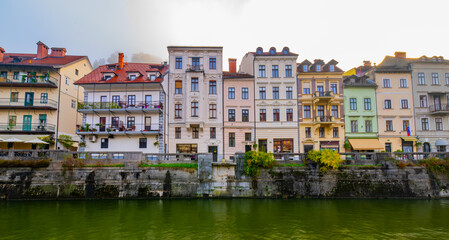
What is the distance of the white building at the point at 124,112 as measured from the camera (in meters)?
30.8

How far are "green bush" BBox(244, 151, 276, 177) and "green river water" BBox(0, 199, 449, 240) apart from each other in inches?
100

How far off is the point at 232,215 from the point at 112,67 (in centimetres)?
2972

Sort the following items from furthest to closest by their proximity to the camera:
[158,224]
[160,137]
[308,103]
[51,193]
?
[308,103] < [160,137] < [51,193] < [158,224]

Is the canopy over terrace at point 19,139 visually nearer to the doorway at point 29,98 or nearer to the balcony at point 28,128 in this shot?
the balcony at point 28,128

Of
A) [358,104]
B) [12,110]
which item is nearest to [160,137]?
[12,110]

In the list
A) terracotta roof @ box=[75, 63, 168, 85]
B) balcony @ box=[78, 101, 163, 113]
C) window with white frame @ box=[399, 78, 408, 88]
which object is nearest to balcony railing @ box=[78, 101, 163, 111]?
balcony @ box=[78, 101, 163, 113]

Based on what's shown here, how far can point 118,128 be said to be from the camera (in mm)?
30922

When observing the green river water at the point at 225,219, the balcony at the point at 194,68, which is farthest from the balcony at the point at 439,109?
the balcony at the point at 194,68

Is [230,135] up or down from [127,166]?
→ up

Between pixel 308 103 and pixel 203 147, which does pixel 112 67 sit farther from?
pixel 308 103

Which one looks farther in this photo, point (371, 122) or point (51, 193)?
point (371, 122)

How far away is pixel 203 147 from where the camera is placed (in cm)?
3186

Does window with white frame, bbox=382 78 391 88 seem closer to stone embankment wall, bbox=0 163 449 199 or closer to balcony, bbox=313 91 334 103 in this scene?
balcony, bbox=313 91 334 103

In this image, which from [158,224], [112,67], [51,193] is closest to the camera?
[158,224]
